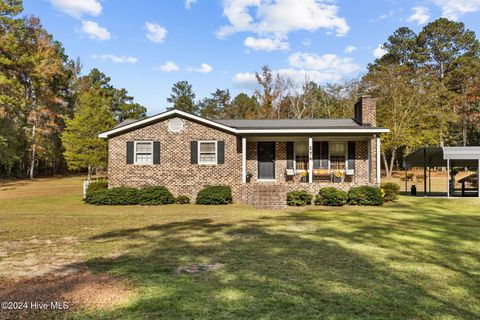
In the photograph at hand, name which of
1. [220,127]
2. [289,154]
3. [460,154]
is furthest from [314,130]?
[460,154]

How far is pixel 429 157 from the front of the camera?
22891 millimetres

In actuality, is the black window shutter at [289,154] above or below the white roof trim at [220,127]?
below

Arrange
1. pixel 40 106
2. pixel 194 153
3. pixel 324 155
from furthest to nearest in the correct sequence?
pixel 40 106
pixel 324 155
pixel 194 153

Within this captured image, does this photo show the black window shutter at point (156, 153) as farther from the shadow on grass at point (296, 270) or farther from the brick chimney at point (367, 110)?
the brick chimney at point (367, 110)

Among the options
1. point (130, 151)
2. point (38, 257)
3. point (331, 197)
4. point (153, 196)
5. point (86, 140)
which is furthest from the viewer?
point (86, 140)

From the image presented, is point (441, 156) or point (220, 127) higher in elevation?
point (220, 127)

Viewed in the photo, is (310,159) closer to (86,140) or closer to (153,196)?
(153,196)

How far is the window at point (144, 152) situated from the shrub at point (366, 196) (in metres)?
9.85

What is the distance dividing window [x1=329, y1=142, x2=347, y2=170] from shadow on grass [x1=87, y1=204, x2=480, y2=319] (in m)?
8.47

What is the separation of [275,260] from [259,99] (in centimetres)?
4549

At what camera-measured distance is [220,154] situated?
18562 millimetres

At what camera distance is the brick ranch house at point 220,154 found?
18281mm

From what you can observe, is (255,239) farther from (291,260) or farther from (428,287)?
(428,287)

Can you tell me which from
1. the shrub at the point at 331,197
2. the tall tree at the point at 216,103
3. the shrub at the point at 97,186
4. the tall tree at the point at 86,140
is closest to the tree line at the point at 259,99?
the tall tree at the point at 86,140
